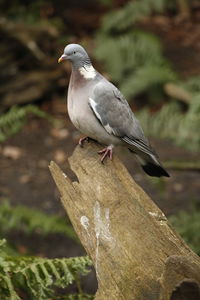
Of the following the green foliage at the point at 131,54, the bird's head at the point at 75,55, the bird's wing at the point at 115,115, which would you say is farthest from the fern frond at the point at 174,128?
the green foliage at the point at 131,54

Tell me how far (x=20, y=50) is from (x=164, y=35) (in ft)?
10.2

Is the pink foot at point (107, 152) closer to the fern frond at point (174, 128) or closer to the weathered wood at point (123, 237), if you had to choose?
the weathered wood at point (123, 237)

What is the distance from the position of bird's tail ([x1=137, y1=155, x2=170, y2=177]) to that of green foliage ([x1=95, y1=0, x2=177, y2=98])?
13.1 feet

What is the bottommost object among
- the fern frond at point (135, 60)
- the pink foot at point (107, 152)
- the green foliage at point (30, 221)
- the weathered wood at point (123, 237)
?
the weathered wood at point (123, 237)

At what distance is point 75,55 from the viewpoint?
3811 millimetres

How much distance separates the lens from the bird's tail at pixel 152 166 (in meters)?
4.08

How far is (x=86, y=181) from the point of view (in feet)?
10.4

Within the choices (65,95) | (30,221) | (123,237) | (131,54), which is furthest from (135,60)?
(123,237)

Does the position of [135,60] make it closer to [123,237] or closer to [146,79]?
[146,79]

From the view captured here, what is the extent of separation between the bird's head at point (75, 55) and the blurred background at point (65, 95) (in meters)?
1.15

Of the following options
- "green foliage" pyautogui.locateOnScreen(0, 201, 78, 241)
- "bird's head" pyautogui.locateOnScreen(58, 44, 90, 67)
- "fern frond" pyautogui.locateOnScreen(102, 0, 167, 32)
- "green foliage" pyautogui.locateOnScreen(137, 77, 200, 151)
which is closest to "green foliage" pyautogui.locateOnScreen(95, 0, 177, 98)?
"fern frond" pyautogui.locateOnScreen(102, 0, 167, 32)

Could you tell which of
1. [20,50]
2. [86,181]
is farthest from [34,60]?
[86,181]

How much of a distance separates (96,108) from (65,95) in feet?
17.6

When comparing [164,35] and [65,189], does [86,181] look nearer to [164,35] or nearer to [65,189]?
[65,189]
